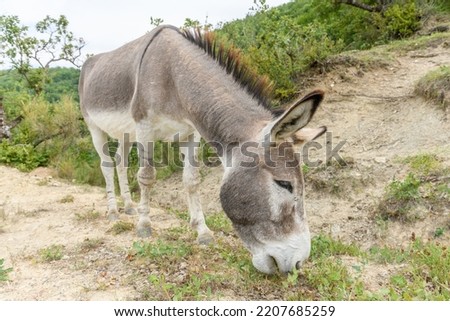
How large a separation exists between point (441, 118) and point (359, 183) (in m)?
1.76

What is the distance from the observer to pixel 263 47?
8266 millimetres

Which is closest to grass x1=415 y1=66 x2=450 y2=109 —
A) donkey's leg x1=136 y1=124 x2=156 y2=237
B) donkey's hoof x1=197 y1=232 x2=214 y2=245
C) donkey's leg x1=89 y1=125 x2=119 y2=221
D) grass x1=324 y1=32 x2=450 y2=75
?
grass x1=324 y1=32 x2=450 y2=75

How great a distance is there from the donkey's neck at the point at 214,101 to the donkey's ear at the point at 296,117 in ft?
0.86

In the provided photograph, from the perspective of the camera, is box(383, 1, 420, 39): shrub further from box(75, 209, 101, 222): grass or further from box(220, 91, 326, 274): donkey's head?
box(220, 91, 326, 274): donkey's head

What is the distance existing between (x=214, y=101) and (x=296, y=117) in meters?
0.98

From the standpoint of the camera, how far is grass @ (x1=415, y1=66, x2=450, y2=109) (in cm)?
658

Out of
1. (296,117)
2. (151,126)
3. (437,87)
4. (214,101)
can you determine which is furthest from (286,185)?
(437,87)

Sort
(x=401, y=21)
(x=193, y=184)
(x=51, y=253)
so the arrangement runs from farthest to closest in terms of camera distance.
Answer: (x=401, y=21) < (x=193, y=184) < (x=51, y=253)

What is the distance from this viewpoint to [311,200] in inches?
237

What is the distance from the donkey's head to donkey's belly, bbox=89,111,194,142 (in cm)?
119

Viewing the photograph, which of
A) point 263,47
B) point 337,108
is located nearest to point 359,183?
point 337,108

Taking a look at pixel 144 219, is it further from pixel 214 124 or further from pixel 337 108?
pixel 337 108

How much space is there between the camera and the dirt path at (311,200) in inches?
143

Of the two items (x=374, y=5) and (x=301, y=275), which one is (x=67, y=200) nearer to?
(x=301, y=275)
